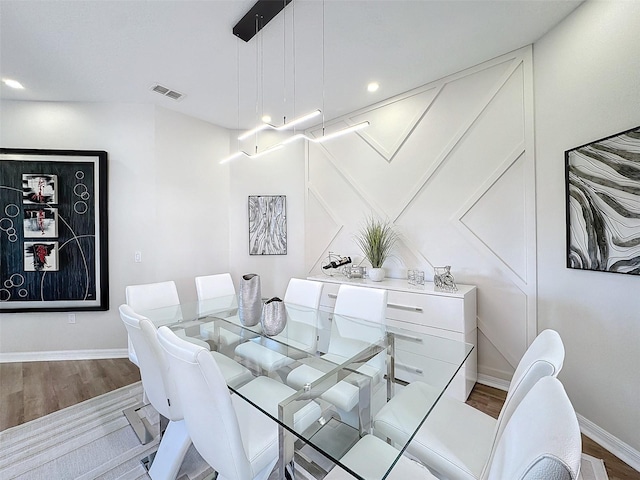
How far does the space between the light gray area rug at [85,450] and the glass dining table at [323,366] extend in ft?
2.07

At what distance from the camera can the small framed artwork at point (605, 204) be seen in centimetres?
174

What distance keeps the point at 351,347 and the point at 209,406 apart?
1.03 meters

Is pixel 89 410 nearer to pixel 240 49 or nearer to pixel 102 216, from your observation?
pixel 102 216

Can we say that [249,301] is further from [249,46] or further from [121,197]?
[121,197]

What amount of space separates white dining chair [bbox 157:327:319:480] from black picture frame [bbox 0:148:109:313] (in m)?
2.90

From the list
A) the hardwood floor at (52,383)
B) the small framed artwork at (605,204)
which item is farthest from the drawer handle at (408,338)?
the hardwood floor at (52,383)

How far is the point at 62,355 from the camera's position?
10.9 ft

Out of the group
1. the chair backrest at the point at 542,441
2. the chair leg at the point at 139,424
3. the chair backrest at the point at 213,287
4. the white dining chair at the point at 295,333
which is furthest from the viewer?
the chair backrest at the point at 213,287

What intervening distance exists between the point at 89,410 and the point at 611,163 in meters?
4.19

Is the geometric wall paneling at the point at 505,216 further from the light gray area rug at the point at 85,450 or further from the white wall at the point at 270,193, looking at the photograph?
the white wall at the point at 270,193

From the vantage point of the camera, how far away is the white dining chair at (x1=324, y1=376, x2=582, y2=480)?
0.58 meters

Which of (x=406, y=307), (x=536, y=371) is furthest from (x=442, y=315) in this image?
(x=536, y=371)

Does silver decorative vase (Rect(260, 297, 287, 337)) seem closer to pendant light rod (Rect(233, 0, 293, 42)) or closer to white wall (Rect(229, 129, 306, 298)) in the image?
pendant light rod (Rect(233, 0, 293, 42))

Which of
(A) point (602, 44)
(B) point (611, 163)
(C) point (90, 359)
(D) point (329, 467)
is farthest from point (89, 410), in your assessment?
(A) point (602, 44)
